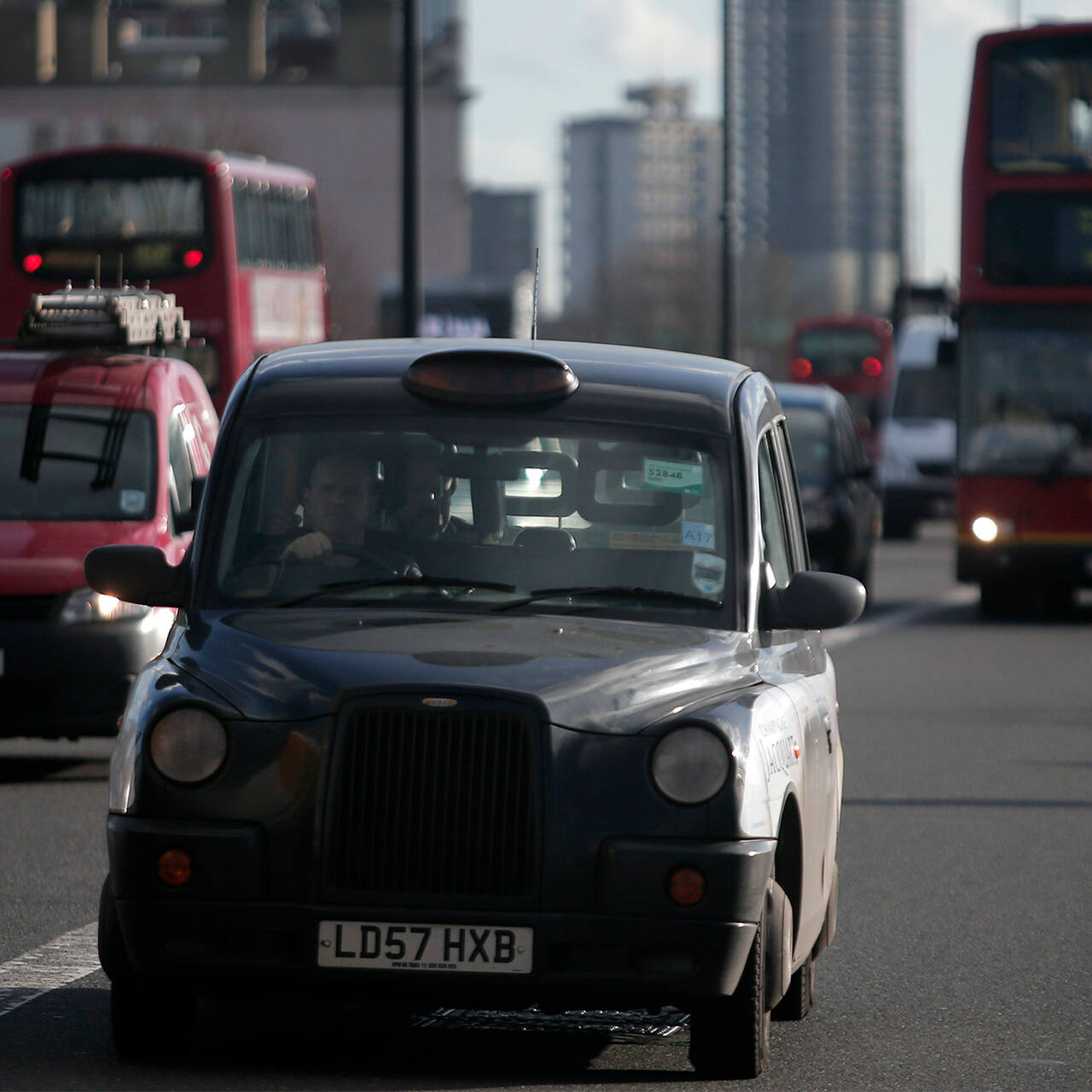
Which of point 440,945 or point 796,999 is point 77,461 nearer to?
point 796,999

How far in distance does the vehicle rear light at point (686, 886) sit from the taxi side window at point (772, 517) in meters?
1.06

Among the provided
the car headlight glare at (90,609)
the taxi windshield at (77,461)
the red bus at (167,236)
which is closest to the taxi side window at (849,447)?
the red bus at (167,236)

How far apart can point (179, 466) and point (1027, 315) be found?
1137cm

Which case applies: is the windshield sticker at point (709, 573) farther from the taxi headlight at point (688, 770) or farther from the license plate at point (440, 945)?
the license plate at point (440, 945)

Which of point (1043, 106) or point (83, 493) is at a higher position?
→ point (1043, 106)

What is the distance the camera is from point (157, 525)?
1200 centimetres

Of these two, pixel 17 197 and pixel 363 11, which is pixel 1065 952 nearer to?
pixel 17 197

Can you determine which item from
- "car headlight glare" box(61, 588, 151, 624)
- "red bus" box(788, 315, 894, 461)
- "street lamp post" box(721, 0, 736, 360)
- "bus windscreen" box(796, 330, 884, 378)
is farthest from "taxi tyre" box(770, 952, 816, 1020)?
"bus windscreen" box(796, 330, 884, 378)

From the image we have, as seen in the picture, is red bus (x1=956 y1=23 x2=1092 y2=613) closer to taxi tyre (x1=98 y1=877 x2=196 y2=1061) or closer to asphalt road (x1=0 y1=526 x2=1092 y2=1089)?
asphalt road (x1=0 y1=526 x2=1092 y2=1089)

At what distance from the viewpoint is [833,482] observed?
76.8 ft

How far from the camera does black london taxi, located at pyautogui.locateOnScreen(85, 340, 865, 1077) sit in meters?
5.46

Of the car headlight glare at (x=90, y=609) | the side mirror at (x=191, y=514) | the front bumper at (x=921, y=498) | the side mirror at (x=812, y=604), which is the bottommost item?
the front bumper at (x=921, y=498)

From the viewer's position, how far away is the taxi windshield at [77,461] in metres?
12.1

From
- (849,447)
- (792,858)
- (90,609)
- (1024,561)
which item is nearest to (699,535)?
(792,858)
